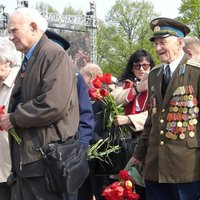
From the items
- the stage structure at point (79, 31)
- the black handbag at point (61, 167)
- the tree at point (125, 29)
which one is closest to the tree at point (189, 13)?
the tree at point (125, 29)

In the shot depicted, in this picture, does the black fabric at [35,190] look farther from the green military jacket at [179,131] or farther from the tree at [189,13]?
the tree at [189,13]

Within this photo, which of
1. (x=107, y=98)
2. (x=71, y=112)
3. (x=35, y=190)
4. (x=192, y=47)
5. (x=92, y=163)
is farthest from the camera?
(x=92, y=163)

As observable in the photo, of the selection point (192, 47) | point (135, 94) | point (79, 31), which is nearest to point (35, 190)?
point (135, 94)

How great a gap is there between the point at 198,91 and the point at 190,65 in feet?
0.66

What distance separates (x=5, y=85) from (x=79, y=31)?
31852 millimetres

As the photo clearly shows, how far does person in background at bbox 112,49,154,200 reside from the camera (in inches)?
167

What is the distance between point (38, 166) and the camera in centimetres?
295

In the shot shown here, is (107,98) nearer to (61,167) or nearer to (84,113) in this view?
(84,113)

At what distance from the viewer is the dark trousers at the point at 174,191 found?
10.5 feet

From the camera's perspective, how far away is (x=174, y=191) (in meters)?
3.24

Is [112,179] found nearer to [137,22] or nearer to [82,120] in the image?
[82,120]

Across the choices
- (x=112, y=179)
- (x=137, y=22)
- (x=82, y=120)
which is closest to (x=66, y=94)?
(x=82, y=120)

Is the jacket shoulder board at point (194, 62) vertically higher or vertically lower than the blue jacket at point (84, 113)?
higher

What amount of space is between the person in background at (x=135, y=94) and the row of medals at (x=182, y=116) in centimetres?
99
